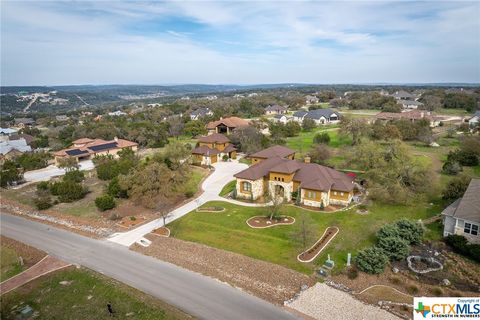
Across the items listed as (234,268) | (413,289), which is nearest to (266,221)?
(234,268)

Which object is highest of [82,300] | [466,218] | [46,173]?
[466,218]

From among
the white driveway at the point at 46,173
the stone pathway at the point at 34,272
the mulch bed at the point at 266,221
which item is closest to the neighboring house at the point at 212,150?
the white driveway at the point at 46,173

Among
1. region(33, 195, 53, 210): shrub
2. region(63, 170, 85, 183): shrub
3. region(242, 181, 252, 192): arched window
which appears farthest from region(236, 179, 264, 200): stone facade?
region(63, 170, 85, 183): shrub

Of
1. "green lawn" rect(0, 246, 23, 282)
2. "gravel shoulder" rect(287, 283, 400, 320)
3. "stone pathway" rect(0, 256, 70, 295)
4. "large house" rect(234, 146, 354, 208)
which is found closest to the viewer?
"gravel shoulder" rect(287, 283, 400, 320)

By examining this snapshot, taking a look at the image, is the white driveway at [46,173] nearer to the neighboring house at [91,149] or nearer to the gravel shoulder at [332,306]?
the neighboring house at [91,149]

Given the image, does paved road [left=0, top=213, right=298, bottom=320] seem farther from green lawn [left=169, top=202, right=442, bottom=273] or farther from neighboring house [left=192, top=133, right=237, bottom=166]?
neighboring house [left=192, top=133, right=237, bottom=166]

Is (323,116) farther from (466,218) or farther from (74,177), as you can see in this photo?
(466,218)

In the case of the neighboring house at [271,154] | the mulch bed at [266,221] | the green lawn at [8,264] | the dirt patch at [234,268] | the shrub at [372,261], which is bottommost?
the green lawn at [8,264]
